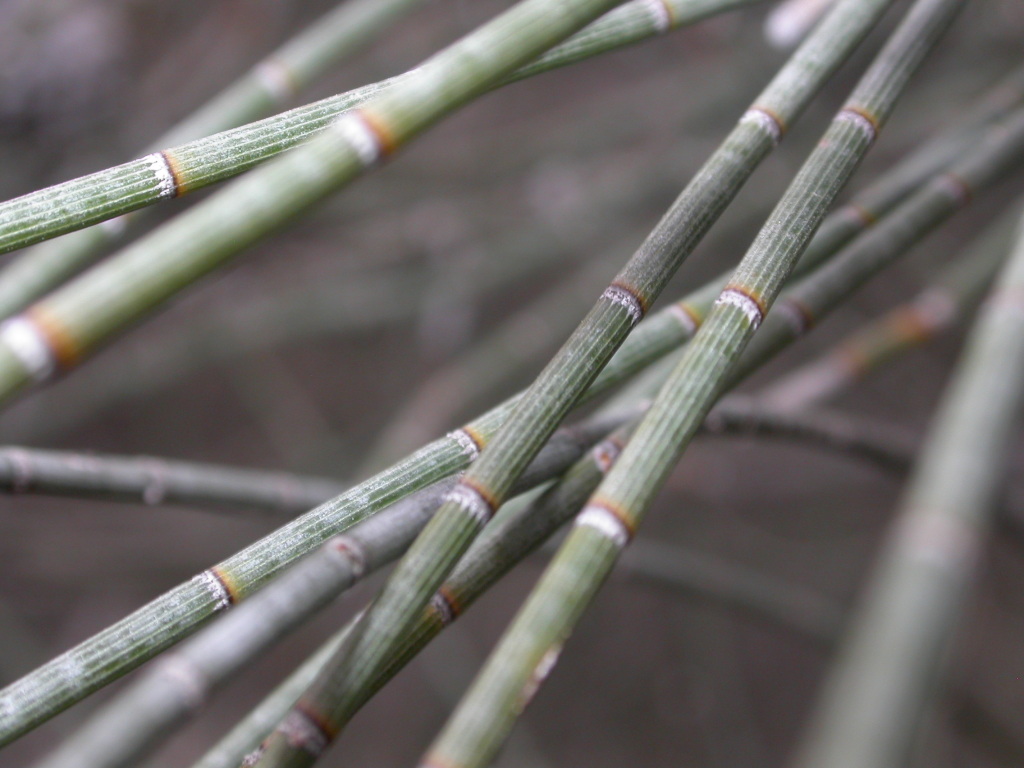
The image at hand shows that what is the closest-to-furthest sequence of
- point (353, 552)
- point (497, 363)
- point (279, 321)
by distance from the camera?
point (353, 552) < point (497, 363) < point (279, 321)

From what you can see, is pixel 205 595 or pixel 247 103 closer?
pixel 205 595

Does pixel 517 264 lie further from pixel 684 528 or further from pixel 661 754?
pixel 661 754

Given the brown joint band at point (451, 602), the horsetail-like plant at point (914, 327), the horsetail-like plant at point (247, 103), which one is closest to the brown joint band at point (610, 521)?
the brown joint band at point (451, 602)

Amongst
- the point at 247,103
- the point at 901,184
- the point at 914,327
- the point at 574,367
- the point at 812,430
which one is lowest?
the point at 574,367

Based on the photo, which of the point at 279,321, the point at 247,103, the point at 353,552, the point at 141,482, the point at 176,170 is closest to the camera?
the point at 176,170

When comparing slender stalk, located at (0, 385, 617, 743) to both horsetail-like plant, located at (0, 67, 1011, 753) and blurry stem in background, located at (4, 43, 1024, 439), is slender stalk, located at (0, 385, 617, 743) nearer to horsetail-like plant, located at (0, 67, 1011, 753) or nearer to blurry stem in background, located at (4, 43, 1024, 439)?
horsetail-like plant, located at (0, 67, 1011, 753)

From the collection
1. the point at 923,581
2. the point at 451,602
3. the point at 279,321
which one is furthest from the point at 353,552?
the point at 279,321

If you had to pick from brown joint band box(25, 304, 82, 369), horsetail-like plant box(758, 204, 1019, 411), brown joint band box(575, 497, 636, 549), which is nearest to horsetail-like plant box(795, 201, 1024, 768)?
brown joint band box(575, 497, 636, 549)

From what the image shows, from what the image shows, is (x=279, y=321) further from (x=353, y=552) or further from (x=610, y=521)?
(x=610, y=521)
